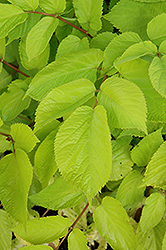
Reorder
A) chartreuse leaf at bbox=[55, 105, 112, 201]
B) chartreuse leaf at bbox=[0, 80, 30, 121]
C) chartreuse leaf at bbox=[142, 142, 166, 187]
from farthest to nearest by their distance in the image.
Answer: chartreuse leaf at bbox=[0, 80, 30, 121], chartreuse leaf at bbox=[142, 142, 166, 187], chartreuse leaf at bbox=[55, 105, 112, 201]

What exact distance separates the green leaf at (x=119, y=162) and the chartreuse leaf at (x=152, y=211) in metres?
0.12

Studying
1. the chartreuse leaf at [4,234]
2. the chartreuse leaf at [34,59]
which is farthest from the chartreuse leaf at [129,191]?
the chartreuse leaf at [34,59]

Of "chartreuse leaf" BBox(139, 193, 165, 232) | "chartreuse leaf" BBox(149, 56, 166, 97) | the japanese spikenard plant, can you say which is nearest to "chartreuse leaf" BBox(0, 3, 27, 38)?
the japanese spikenard plant

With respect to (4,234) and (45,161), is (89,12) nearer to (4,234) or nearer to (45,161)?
(45,161)

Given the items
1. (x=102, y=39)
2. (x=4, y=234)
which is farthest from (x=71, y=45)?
(x=4, y=234)

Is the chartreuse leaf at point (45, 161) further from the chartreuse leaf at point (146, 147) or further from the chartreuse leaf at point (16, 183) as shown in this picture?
the chartreuse leaf at point (146, 147)

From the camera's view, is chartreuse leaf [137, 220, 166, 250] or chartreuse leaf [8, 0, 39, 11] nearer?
chartreuse leaf [8, 0, 39, 11]

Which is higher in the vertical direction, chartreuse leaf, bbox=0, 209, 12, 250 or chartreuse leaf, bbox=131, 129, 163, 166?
chartreuse leaf, bbox=131, 129, 163, 166

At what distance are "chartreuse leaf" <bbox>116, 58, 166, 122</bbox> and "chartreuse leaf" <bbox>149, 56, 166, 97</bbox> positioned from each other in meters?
0.05

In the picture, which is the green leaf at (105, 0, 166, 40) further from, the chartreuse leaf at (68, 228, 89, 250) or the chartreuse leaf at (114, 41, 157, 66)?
the chartreuse leaf at (68, 228, 89, 250)

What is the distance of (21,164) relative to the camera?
0.57 metres

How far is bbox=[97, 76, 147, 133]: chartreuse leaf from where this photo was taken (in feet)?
1.38

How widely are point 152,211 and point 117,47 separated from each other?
1.39 ft

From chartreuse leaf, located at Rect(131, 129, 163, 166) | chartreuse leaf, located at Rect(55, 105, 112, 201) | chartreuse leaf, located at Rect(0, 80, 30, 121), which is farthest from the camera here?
chartreuse leaf, located at Rect(0, 80, 30, 121)
